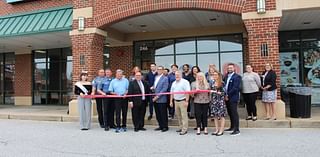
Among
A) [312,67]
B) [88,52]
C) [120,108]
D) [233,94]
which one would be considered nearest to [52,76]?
[88,52]

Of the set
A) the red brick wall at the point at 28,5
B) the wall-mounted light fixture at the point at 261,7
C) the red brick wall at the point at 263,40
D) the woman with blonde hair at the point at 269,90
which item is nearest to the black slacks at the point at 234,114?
the woman with blonde hair at the point at 269,90

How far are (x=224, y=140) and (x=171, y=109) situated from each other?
3256 millimetres

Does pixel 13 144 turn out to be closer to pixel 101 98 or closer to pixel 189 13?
pixel 101 98

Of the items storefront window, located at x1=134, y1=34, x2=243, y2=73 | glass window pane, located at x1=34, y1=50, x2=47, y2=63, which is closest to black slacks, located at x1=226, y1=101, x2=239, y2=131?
storefront window, located at x1=134, y1=34, x2=243, y2=73

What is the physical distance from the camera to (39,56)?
64.7 ft

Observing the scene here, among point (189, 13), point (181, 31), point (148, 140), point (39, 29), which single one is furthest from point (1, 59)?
point (148, 140)

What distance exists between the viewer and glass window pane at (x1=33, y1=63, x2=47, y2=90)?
771 inches

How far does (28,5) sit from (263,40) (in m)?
12.2

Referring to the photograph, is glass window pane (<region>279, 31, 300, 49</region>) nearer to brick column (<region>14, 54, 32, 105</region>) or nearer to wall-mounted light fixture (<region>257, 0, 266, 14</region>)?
wall-mounted light fixture (<region>257, 0, 266, 14</region>)

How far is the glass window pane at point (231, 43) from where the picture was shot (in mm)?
15148

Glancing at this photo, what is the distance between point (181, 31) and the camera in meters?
15.7

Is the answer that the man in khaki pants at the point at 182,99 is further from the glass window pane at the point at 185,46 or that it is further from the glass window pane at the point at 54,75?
the glass window pane at the point at 54,75

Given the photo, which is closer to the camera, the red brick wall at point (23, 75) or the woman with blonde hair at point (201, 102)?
the woman with blonde hair at point (201, 102)

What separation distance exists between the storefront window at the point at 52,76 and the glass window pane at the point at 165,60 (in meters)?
5.57
